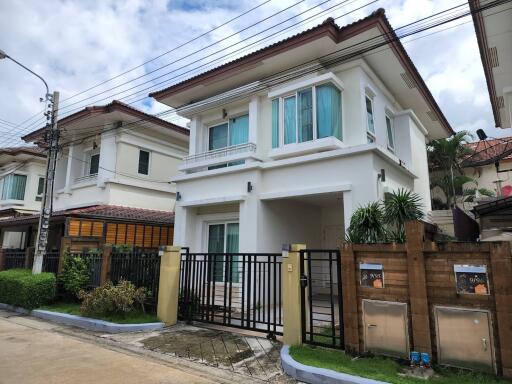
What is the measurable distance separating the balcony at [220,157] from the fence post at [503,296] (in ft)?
23.8

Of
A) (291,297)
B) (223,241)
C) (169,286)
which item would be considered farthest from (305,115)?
(169,286)

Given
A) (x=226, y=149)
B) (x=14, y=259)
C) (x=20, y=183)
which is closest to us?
(x=226, y=149)

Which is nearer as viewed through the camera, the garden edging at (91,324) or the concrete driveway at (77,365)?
the concrete driveway at (77,365)

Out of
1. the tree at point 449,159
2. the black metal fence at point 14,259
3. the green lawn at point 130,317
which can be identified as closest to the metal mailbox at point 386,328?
the green lawn at point 130,317

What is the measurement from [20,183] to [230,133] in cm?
1583

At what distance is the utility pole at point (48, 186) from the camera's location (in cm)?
1070

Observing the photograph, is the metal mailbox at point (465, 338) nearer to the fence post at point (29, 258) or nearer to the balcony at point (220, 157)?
the balcony at point (220, 157)

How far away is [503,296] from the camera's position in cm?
439

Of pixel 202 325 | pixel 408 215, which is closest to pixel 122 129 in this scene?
pixel 202 325

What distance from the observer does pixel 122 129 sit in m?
15.6

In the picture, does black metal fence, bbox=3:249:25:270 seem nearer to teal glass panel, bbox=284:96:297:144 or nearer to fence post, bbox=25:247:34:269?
fence post, bbox=25:247:34:269

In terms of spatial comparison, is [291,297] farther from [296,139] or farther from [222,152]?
[222,152]

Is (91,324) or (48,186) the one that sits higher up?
(48,186)

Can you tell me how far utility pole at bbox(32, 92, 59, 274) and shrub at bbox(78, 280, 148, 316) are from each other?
124 inches
